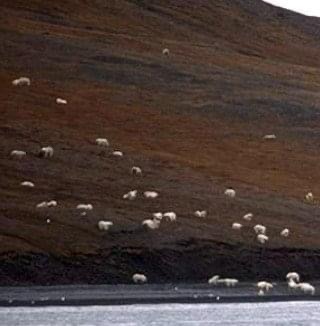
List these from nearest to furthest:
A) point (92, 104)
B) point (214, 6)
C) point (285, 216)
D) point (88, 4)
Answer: point (285, 216) < point (92, 104) < point (88, 4) < point (214, 6)

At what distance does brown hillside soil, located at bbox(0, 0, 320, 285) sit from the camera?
47.7ft

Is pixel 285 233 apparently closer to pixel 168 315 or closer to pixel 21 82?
pixel 168 315

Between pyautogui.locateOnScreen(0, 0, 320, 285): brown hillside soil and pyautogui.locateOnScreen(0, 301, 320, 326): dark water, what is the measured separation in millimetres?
2675

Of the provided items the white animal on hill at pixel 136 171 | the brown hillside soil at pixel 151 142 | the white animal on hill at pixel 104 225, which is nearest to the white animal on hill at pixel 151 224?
the brown hillside soil at pixel 151 142

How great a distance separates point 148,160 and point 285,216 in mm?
3686

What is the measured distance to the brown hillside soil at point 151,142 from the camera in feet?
47.7

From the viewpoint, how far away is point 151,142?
22.9 m

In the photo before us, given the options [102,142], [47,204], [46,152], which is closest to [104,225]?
[47,204]

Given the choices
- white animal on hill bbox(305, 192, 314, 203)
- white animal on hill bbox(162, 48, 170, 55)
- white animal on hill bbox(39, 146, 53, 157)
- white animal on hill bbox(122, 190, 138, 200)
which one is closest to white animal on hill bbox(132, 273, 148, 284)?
white animal on hill bbox(122, 190, 138, 200)

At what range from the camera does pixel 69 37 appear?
34781 mm

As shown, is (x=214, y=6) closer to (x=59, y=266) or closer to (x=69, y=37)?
(x=69, y=37)

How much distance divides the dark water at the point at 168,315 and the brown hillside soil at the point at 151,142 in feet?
8.78

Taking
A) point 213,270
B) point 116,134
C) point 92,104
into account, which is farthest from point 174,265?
point 92,104

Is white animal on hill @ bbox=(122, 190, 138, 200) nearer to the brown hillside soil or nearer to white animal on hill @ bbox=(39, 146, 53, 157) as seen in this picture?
the brown hillside soil
